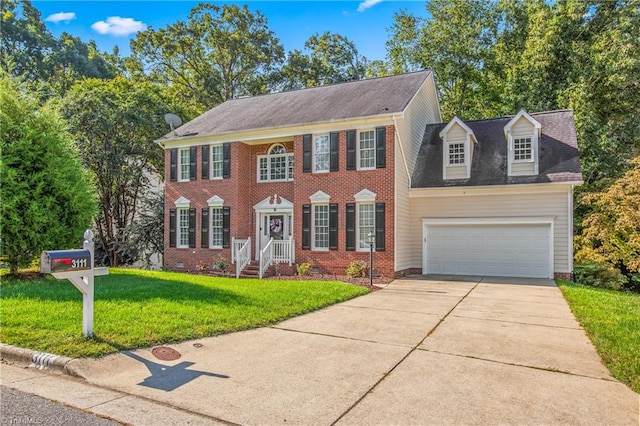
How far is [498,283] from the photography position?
12.8m

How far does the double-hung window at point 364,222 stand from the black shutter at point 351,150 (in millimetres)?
1444

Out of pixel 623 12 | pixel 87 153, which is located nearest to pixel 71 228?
pixel 87 153

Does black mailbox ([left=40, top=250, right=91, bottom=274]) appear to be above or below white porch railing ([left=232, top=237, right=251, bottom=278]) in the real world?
above

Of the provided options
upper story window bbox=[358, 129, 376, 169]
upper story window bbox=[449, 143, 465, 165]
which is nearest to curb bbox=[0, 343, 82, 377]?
upper story window bbox=[358, 129, 376, 169]

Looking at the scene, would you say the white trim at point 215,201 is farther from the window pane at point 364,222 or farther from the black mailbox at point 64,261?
the black mailbox at point 64,261

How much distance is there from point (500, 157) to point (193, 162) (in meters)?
12.4

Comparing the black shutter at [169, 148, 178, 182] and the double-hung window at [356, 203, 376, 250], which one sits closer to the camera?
the double-hung window at [356, 203, 376, 250]

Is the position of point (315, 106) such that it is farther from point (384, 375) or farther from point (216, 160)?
point (384, 375)

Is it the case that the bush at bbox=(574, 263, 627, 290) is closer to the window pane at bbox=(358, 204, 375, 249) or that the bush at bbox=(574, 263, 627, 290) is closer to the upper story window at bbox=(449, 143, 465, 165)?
the upper story window at bbox=(449, 143, 465, 165)

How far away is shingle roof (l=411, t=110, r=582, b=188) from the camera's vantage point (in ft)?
46.0

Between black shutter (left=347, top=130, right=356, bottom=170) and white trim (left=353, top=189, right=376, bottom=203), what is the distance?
0.97 metres

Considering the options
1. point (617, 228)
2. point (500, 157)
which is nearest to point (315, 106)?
point (500, 157)

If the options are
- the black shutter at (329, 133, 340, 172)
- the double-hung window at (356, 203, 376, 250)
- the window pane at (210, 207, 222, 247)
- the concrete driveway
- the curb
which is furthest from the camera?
the window pane at (210, 207, 222, 247)

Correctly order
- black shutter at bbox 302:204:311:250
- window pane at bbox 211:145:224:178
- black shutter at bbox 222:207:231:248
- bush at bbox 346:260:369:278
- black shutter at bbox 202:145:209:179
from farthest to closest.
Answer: black shutter at bbox 202:145:209:179, window pane at bbox 211:145:224:178, black shutter at bbox 222:207:231:248, black shutter at bbox 302:204:311:250, bush at bbox 346:260:369:278
